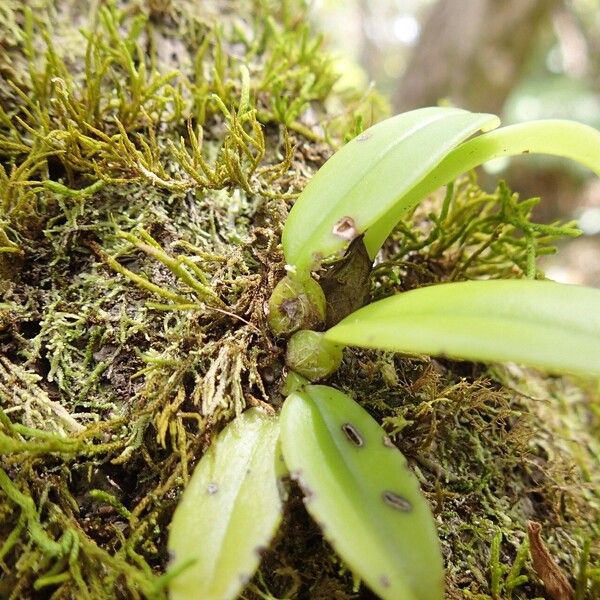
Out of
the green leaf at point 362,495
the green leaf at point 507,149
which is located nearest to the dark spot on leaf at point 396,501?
the green leaf at point 362,495

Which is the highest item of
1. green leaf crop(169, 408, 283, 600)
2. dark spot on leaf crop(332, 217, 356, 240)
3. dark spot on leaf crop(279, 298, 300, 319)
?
dark spot on leaf crop(332, 217, 356, 240)

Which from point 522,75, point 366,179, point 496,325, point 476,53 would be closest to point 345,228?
point 366,179

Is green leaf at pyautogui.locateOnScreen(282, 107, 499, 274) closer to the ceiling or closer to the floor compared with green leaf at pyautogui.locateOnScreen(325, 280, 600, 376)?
closer to the ceiling

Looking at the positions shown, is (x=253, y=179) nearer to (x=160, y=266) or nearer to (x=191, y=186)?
(x=191, y=186)

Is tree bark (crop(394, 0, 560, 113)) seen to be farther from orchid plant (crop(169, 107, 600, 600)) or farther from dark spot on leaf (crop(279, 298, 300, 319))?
dark spot on leaf (crop(279, 298, 300, 319))

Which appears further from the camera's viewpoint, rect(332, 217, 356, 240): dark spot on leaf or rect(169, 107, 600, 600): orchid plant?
rect(332, 217, 356, 240): dark spot on leaf

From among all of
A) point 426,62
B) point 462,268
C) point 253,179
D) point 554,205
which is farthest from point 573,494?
point 554,205

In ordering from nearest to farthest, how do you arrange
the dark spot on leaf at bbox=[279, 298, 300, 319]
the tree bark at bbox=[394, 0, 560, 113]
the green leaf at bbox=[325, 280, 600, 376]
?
the green leaf at bbox=[325, 280, 600, 376]
the dark spot on leaf at bbox=[279, 298, 300, 319]
the tree bark at bbox=[394, 0, 560, 113]

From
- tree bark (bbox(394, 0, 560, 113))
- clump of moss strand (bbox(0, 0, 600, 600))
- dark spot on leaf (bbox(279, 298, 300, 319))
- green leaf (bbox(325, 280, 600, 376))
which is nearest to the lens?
green leaf (bbox(325, 280, 600, 376))

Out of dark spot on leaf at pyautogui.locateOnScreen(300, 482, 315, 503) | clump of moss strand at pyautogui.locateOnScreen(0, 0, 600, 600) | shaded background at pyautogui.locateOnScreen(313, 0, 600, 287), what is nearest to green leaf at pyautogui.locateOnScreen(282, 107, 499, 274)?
clump of moss strand at pyautogui.locateOnScreen(0, 0, 600, 600)
